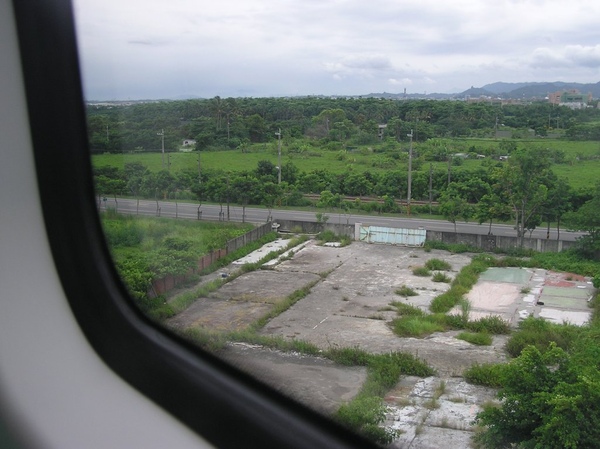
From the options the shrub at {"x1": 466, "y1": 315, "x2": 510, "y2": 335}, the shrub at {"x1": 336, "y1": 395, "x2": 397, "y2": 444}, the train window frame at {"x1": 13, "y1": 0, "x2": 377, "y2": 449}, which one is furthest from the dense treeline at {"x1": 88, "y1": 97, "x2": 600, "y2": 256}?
the shrub at {"x1": 336, "y1": 395, "x2": 397, "y2": 444}

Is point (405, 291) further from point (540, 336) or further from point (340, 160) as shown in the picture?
point (540, 336)

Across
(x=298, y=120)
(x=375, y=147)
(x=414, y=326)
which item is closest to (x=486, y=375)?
(x=414, y=326)

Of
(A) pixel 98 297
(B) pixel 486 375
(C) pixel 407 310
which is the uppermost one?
(A) pixel 98 297

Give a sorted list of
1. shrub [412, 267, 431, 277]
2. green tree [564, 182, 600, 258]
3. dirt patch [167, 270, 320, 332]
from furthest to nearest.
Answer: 1. shrub [412, 267, 431, 277]
2. dirt patch [167, 270, 320, 332]
3. green tree [564, 182, 600, 258]

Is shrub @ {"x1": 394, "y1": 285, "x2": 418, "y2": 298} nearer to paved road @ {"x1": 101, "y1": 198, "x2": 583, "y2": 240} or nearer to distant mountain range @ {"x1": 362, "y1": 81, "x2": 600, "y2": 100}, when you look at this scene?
paved road @ {"x1": 101, "y1": 198, "x2": 583, "y2": 240}

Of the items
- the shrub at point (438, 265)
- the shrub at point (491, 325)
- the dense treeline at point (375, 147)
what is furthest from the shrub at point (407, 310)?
the dense treeline at point (375, 147)

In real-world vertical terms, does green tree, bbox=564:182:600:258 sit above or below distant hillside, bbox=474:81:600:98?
below
